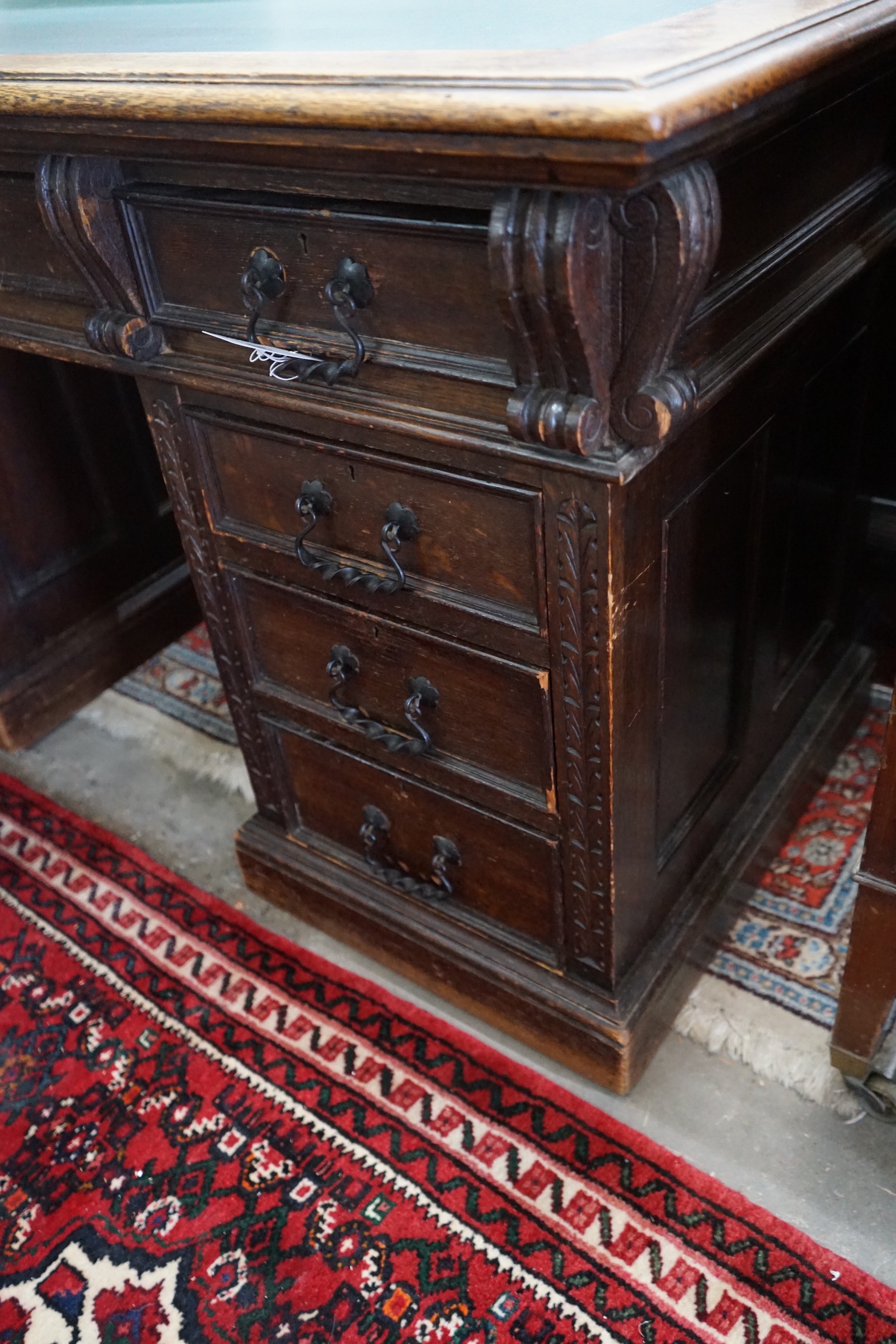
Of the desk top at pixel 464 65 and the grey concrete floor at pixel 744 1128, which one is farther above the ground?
the desk top at pixel 464 65

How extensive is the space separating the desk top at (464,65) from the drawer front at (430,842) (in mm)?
688

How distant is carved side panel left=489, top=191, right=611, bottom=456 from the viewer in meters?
0.68

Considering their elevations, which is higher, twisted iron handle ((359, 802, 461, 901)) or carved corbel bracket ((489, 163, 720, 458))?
carved corbel bracket ((489, 163, 720, 458))

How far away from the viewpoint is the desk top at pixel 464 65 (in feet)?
2.02

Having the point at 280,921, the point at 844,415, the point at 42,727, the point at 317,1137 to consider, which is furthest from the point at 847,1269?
the point at 42,727

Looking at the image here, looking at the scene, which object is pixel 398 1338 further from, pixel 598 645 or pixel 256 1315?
pixel 598 645

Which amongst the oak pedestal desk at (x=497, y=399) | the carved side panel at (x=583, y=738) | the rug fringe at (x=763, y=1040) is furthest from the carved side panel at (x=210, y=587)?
the rug fringe at (x=763, y=1040)

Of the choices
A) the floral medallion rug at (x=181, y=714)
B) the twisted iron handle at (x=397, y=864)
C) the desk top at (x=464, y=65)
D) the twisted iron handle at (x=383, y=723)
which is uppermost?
the desk top at (x=464, y=65)

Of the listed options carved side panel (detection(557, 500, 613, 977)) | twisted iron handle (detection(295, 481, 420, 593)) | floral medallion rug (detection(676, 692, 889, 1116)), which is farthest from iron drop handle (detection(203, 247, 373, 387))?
floral medallion rug (detection(676, 692, 889, 1116))

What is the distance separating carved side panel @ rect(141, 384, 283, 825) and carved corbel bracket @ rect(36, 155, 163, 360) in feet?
0.26

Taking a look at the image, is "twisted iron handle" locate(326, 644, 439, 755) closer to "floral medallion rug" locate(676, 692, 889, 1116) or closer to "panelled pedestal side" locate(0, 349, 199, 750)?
"floral medallion rug" locate(676, 692, 889, 1116)

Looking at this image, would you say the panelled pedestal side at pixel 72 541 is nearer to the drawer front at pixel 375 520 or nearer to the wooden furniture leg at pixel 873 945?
the drawer front at pixel 375 520

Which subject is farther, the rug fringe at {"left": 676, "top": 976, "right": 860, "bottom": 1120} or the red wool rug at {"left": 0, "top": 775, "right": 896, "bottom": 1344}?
the rug fringe at {"left": 676, "top": 976, "right": 860, "bottom": 1120}

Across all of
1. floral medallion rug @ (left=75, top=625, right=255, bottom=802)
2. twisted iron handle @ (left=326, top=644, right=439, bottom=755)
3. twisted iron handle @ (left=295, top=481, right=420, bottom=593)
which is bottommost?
floral medallion rug @ (left=75, top=625, right=255, bottom=802)
